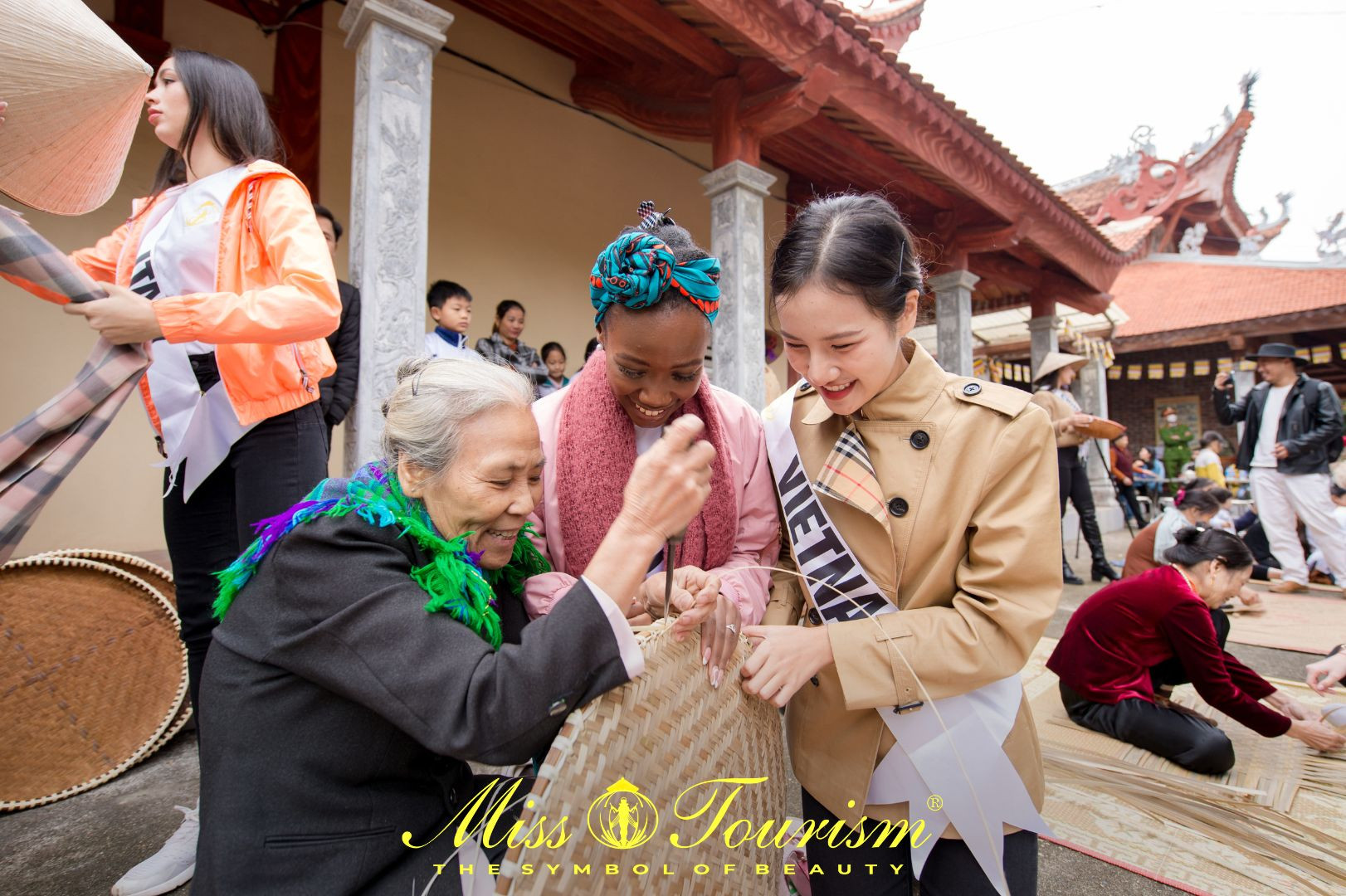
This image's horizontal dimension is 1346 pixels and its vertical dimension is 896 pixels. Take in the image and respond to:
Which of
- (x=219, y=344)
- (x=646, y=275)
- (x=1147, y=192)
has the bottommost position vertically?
(x=219, y=344)

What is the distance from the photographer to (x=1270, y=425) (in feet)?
21.2

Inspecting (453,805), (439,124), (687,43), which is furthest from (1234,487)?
(453,805)

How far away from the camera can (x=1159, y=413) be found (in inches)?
645

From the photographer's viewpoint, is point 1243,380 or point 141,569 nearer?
point 141,569

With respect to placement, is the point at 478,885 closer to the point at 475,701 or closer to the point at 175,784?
the point at 475,701

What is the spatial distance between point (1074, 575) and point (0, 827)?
7.40 metres

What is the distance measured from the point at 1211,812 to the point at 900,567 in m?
2.21

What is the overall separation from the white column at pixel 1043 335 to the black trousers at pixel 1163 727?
8.27 m

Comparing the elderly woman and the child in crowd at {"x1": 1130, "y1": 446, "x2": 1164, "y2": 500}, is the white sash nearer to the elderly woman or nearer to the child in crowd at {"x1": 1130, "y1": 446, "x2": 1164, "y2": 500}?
the elderly woman

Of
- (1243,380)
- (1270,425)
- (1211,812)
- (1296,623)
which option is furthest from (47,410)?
(1243,380)

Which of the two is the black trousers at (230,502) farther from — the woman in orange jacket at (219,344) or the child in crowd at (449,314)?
the child in crowd at (449,314)

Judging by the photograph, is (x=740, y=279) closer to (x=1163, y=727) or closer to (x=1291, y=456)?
(x=1163, y=727)

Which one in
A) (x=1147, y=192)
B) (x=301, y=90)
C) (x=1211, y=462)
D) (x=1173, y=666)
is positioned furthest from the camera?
(x=1147, y=192)

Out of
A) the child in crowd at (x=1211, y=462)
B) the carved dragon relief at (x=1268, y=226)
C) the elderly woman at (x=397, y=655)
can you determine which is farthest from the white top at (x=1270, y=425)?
the carved dragon relief at (x=1268, y=226)
